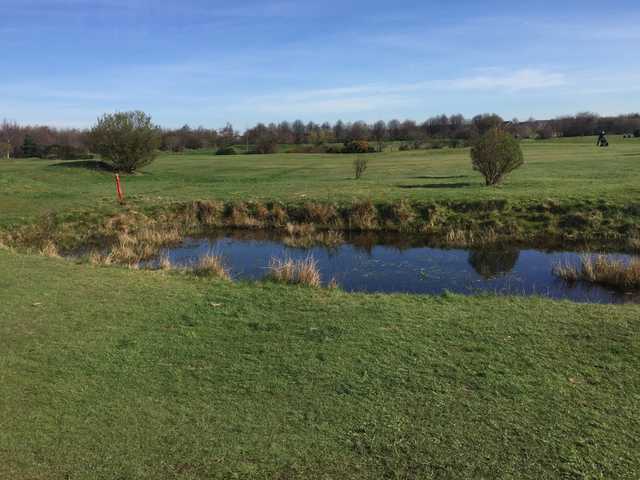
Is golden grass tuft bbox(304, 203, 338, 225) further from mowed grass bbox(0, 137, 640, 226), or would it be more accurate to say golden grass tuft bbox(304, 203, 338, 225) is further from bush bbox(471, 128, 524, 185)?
bush bbox(471, 128, 524, 185)

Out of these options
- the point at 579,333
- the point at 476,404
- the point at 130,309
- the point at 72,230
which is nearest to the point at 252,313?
the point at 130,309

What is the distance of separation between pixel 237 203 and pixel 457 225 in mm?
9507

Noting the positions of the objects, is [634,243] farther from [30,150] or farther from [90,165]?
[30,150]

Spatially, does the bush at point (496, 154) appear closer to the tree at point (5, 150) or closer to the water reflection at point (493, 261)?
the water reflection at point (493, 261)

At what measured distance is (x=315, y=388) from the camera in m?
5.89

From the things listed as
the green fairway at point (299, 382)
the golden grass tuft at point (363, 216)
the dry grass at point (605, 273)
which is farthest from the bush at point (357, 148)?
the green fairway at point (299, 382)

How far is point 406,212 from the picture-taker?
70.9 feet

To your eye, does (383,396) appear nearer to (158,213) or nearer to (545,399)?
(545,399)

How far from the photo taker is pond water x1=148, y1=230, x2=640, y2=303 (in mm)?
12562

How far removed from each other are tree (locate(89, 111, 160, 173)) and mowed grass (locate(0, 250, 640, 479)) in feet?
105

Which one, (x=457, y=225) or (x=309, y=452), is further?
(x=457, y=225)

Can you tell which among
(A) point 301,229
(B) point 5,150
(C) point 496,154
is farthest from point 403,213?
(B) point 5,150

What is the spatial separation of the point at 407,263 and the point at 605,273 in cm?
511

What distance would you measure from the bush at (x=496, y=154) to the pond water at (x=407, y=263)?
Answer: 8.09 meters
